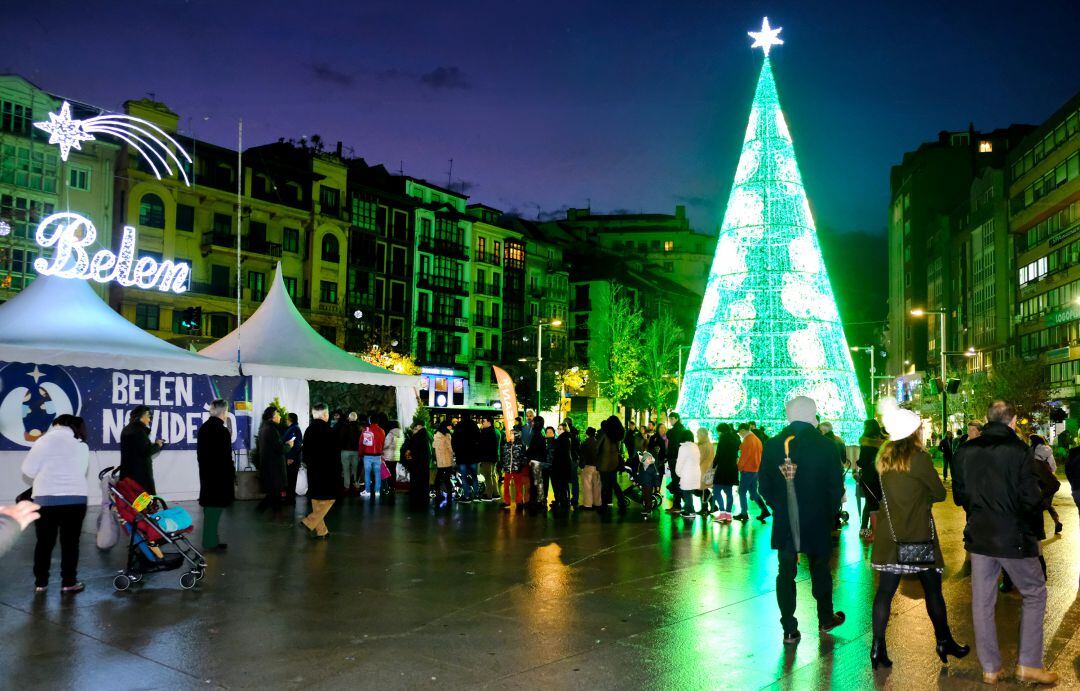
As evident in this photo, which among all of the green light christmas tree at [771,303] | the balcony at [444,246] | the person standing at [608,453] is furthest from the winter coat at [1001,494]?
the balcony at [444,246]

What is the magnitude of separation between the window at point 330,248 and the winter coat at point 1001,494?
51.3m

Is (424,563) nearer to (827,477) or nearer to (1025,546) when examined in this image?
(827,477)

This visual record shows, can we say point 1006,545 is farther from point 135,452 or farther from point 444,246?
point 444,246

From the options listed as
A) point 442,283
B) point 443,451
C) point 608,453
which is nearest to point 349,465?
point 443,451

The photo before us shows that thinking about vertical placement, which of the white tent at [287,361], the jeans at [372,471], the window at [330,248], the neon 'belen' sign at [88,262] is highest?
the window at [330,248]

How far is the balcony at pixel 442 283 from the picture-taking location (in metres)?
62.3

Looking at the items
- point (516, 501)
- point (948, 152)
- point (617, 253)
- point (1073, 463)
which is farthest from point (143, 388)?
point (948, 152)

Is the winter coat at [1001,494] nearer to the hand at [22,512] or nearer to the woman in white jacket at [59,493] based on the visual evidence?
the hand at [22,512]

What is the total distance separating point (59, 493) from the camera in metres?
8.15

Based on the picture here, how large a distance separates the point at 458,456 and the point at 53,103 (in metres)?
35.7

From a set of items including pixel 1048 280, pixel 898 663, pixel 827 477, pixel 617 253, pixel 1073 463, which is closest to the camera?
pixel 898 663

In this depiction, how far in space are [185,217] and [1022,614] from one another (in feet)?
155

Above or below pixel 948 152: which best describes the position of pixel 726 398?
below

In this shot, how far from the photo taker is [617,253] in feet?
315
